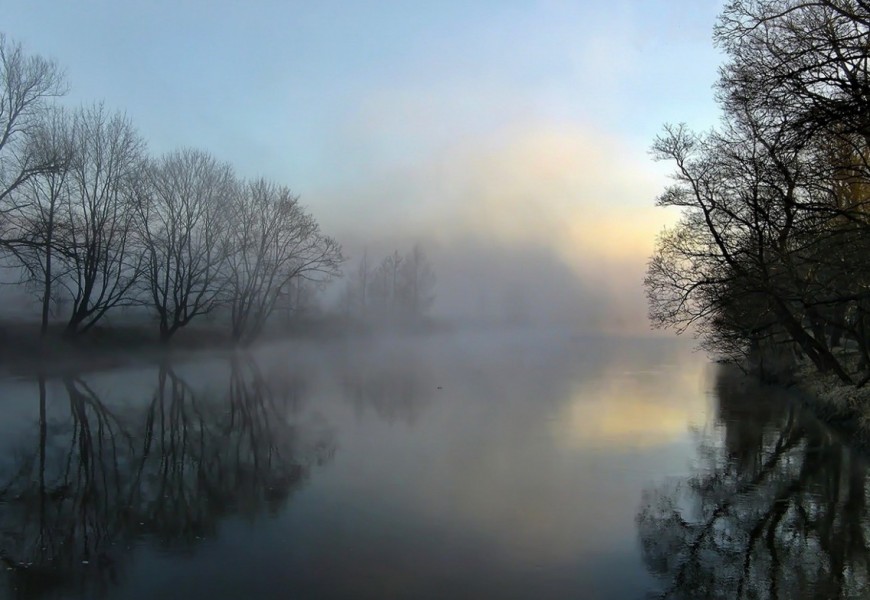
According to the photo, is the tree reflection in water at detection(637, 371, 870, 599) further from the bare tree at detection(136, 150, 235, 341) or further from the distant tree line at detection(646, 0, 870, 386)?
the bare tree at detection(136, 150, 235, 341)

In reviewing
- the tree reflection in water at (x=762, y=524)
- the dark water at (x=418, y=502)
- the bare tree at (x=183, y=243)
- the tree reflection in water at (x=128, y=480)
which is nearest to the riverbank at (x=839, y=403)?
the dark water at (x=418, y=502)

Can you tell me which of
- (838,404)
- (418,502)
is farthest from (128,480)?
(838,404)

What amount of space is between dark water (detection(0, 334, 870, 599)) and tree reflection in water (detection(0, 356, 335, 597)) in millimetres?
45

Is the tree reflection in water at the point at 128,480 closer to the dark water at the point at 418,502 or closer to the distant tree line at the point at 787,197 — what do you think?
the dark water at the point at 418,502

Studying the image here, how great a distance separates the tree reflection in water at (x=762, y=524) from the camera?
6.32 metres

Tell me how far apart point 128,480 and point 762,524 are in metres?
8.81

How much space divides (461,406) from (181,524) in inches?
503

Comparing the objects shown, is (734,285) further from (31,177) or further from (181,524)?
(31,177)

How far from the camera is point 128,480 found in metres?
10.0

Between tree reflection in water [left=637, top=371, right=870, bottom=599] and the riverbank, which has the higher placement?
the riverbank

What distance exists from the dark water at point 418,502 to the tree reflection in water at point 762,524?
0.12ft

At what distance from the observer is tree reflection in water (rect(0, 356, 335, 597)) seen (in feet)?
22.4

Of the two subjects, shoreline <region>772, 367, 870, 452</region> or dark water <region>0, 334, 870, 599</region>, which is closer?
dark water <region>0, 334, 870, 599</region>

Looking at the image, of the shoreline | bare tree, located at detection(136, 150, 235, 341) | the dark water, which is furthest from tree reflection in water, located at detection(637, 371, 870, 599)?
bare tree, located at detection(136, 150, 235, 341)
